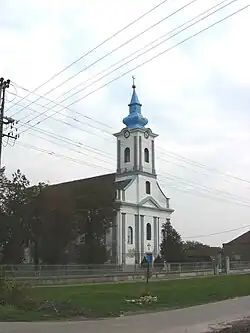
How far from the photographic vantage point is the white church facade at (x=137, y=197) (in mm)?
79875

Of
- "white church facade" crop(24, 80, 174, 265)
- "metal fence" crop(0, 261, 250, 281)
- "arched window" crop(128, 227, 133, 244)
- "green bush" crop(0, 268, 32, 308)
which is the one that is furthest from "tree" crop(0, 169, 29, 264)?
"green bush" crop(0, 268, 32, 308)

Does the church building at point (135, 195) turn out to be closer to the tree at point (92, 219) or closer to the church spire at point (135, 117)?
the church spire at point (135, 117)

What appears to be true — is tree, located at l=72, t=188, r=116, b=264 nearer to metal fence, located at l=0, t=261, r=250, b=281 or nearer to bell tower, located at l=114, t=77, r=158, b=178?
metal fence, located at l=0, t=261, r=250, b=281

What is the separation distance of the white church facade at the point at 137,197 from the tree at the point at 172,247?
5.89m

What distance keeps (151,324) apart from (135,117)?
236 ft

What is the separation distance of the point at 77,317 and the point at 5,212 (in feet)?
129

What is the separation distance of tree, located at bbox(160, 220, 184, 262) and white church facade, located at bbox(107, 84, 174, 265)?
5888 mm

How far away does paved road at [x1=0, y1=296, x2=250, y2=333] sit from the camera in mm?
14180

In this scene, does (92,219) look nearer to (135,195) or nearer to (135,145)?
(135,195)

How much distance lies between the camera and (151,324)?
15828 mm

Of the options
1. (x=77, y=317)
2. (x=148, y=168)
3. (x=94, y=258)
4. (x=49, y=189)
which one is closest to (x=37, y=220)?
(x=49, y=189)

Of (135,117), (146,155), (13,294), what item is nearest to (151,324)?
(13,294)

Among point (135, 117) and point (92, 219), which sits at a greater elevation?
point (135, 117)

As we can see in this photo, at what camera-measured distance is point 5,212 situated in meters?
55.2
